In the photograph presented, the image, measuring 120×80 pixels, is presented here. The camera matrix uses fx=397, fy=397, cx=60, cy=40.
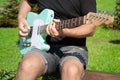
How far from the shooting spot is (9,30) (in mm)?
11609

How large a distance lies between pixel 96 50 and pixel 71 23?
4919 mm

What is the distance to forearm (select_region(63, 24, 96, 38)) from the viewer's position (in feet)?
13.7

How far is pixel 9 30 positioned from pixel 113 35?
9.89 ft

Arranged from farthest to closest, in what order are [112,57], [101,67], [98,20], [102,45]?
[102,45]
[112,57]
[101,67]
[98,20]

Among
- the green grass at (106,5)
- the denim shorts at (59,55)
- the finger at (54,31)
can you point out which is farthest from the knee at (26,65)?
the green grass at (106,5)

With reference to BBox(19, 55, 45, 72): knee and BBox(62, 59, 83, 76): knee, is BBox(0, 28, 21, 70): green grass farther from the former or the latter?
BBox(62, 59, 83, 76): knee

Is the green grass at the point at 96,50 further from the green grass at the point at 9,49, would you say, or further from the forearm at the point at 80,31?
the forearm at the point at 80,31

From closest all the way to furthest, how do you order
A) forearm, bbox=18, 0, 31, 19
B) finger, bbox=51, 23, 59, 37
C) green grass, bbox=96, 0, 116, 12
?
finger, bbox=51, 23, 59, 37, forearm, bbox=18, 0, 31, 19, green grass, bbox=96, 0, 116, 12

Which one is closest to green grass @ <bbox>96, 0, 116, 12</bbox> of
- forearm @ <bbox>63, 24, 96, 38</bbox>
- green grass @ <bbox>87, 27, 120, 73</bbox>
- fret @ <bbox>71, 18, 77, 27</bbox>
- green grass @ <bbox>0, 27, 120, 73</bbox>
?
green grass @ <bbox>0, 27, 120, 73</bbox>

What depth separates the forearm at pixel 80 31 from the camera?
13.7 ft

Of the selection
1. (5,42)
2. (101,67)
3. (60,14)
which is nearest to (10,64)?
(101,67)

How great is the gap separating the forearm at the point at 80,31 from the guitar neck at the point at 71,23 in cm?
6

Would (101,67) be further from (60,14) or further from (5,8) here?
(5,8)

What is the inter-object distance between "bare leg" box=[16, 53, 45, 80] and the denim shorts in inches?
5.8
